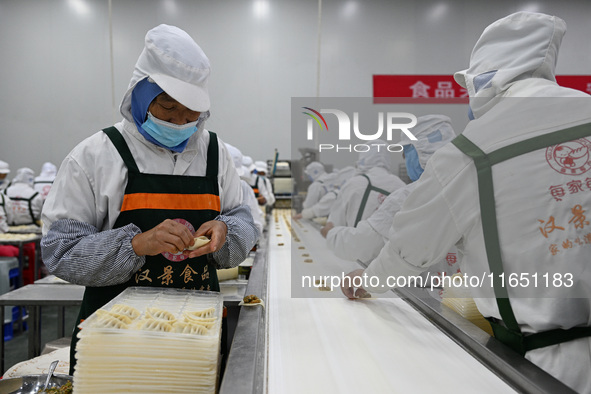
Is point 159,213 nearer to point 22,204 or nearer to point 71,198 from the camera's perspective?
point 71,198

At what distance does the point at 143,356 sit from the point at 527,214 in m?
0.97

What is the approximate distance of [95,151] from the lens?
1.19 m

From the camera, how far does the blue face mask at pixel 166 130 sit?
3.96ft

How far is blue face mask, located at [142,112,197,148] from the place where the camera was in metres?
1.21

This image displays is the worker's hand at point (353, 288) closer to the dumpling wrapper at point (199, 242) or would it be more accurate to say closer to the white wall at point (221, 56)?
the dumpling wrapper at point (199, 242)

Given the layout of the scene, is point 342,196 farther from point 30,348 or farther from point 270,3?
point 270,3

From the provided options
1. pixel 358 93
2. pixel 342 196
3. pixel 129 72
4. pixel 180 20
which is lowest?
pixel 342 196

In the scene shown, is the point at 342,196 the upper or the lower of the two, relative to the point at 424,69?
lower

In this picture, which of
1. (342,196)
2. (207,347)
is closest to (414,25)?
(342,196)

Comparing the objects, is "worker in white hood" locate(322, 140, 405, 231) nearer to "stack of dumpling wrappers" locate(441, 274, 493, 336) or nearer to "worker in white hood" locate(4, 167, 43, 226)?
"stack of dumpling wrappers" locate(441, 274, 493, 336)

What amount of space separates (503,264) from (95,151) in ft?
3.92

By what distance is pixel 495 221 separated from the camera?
1.10 meters

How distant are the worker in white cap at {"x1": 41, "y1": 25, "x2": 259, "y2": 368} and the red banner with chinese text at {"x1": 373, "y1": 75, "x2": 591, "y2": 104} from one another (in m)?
4.04
